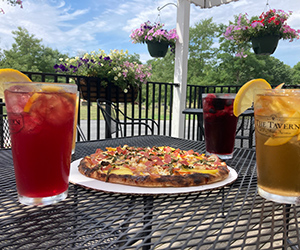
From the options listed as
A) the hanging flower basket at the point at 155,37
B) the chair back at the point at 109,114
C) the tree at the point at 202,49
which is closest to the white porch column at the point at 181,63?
the hanging flower basket at the point at 155,37

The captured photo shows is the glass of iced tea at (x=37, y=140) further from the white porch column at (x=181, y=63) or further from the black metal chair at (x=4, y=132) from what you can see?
the white porch column at (x=181, y=63)

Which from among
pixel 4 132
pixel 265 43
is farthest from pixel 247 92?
pixel 265 43

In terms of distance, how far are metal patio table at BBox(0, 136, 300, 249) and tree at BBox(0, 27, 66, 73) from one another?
4034 cm

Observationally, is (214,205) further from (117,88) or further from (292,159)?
(117,88)

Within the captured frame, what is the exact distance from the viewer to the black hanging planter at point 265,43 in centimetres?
509

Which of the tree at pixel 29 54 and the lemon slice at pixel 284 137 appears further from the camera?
the tree at pixel 29 54

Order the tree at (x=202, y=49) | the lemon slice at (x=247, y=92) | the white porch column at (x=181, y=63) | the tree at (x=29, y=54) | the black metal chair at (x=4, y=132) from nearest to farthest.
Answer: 1. the lemon slice at (x=247, y=92)
2. the black metal chair at (x=4, y=132)
3. the white porch column at (x=181, y=63)
4. the tree at (x=202, y=49)
5. the tree at (x=29, y=54)

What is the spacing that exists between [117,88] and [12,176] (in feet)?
12.0

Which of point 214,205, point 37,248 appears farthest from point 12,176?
point 214,205

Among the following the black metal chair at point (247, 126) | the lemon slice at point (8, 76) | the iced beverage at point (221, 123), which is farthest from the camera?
the black metal chair at point (247, 126)

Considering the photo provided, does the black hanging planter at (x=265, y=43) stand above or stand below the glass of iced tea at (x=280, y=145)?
above

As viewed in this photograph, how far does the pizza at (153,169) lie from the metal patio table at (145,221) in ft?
0.15

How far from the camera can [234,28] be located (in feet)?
18.2

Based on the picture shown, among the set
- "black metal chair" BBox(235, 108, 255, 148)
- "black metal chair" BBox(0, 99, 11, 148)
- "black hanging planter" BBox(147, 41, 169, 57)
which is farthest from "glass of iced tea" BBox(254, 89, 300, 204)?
"black hanging planter" BBox(147, 41, 169, 57)
